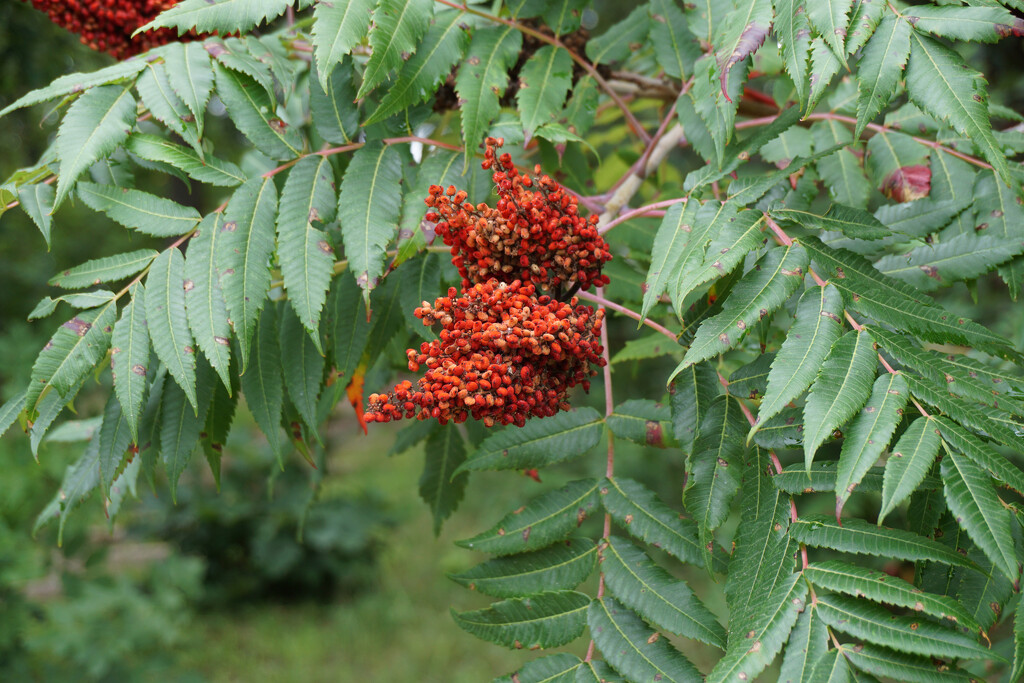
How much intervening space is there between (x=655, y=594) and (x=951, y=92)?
3.87 feet

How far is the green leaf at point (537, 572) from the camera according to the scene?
1636 mm

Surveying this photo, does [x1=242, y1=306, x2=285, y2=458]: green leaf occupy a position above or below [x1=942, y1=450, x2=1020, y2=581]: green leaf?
below

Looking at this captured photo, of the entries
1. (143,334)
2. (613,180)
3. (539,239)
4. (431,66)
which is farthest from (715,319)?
(613,180)

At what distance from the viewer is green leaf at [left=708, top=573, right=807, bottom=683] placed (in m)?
1.26

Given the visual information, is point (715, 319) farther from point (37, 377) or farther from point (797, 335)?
point (37, 377)

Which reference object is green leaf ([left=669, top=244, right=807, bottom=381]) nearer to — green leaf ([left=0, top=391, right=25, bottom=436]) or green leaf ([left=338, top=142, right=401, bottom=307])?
green leaf ([left=338, top=142, right=401, bottom=307])

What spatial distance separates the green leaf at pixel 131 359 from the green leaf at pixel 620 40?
1.58m

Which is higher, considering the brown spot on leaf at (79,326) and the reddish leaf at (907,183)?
the reddish leaf at (907,183)

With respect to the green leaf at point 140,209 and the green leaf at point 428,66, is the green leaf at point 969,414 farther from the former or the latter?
the green leaf at point 140,209

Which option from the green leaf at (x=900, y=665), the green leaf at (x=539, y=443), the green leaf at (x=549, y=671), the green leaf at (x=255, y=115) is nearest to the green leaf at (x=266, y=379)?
the green leaf at (x=255, y=115)

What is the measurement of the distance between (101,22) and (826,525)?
2617mm

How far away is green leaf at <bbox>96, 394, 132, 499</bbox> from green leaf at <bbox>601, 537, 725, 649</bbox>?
1.22 meters

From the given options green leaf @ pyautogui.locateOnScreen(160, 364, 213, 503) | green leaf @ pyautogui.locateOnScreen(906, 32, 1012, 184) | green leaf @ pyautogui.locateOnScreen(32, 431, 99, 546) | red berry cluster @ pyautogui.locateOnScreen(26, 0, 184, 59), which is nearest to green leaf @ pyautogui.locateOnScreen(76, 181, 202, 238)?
green leaf @ pyautogui.locateOnScreen(160, 364, 213, 503)

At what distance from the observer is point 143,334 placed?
169cm
